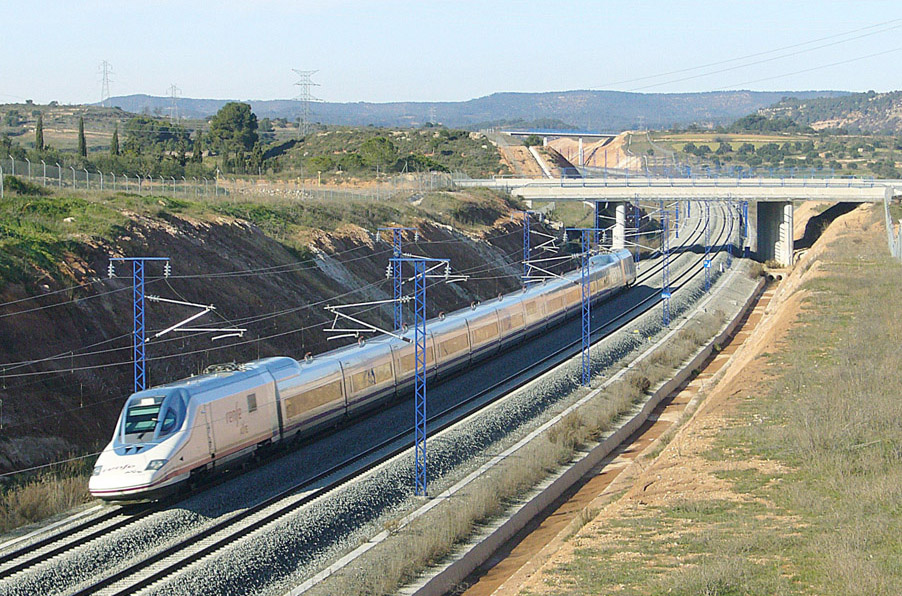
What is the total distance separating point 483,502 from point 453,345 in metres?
13.7

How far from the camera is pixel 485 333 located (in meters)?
41.3

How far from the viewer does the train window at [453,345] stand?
37156mm

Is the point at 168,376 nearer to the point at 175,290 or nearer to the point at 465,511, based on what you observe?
the point at 175,290

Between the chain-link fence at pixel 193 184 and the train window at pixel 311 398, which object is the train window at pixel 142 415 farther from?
the chain-link fence at pixel 193 184

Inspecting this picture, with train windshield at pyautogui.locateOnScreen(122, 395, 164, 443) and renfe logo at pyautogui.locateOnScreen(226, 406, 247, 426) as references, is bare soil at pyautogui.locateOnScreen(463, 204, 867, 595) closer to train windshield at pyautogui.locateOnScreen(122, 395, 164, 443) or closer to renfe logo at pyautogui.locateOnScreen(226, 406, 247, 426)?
renfe logo at pyautogui.locateOnScreen(226, 406, 247, 426)

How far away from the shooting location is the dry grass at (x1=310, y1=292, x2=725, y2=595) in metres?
19.8

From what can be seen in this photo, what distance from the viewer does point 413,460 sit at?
2739cm

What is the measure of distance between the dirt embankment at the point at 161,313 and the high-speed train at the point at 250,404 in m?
4.24

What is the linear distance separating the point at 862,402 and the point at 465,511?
12201 millimetres

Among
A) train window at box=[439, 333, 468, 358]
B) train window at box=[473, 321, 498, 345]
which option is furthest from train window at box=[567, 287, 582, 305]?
train window at box=[439, 333, 468, 358]

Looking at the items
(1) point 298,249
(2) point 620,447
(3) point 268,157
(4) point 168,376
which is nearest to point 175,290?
(4) point 168,376

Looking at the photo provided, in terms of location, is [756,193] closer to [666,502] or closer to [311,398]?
[311,398]

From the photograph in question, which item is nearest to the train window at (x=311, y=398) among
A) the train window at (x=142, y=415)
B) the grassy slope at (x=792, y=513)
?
the train window at (x=142, y=415)

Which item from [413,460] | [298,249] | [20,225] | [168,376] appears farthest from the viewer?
[298,249]
